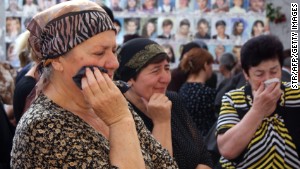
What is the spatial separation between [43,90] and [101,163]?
1.36 ft

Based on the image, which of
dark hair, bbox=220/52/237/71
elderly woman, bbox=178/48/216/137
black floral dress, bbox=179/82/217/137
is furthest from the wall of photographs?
black floral dress, bbox=179/82/217/137

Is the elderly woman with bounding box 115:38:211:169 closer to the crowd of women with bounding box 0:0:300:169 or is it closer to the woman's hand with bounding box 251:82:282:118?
the crowd of women with bounding box 0:0:300:169

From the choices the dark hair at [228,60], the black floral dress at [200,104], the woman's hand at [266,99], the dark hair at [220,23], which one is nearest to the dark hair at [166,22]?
the dark hair at [220,23]

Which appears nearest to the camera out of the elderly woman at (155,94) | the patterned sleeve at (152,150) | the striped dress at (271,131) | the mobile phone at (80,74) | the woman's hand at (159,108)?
the mobile phone at (80,74)

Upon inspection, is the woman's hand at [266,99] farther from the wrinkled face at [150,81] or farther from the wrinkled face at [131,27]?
the wrinkled face at [131,27]

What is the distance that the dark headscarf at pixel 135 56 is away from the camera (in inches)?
136

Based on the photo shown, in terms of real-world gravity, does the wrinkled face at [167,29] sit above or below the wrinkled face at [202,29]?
above

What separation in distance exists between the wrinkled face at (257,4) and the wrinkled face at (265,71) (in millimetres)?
3259

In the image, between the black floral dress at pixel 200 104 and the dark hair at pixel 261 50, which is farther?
the black floral dress at pixel 200 104

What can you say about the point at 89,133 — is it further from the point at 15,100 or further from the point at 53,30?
the point at 15,100

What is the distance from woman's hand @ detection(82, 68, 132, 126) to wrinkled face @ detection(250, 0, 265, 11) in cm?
489

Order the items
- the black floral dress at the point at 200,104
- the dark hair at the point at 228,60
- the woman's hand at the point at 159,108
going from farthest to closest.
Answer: the dark hair at the point at 228,60
the black floral dress at the point at 200,104
the woman's hand at the point at 159,108

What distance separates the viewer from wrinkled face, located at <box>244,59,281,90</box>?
12.0 ft

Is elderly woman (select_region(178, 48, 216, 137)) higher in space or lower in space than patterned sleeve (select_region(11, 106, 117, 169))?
lower
